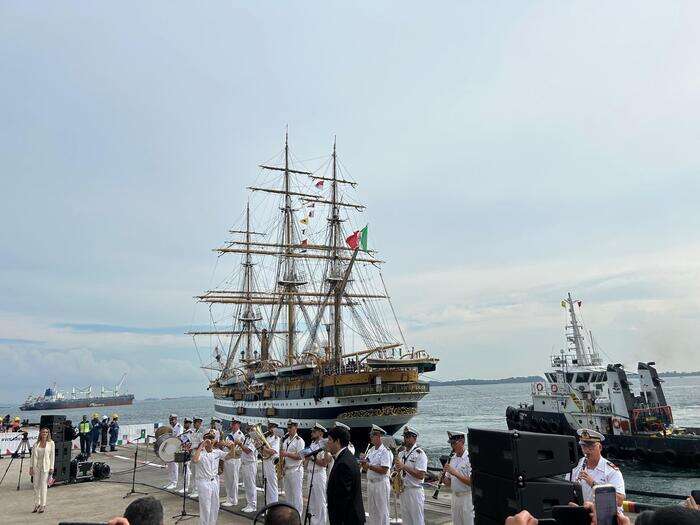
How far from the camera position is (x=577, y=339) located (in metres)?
33.9

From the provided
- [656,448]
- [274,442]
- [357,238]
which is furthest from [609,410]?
[274,442]

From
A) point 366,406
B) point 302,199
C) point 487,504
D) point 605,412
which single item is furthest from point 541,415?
point 302,199

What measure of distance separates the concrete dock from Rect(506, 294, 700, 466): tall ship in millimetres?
18407

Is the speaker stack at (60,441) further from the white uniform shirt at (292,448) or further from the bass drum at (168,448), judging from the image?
the white uniform shirt at (292,448)

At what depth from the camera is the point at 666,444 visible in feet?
79.2

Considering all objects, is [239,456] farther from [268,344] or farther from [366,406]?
[268,344]

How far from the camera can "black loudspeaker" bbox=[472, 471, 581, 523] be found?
3.91 m

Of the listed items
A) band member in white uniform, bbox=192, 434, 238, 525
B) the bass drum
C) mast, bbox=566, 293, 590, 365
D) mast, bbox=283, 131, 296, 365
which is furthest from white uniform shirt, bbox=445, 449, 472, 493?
mast, bbox=283, 131, 296, 365

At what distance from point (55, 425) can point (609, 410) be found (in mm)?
29638

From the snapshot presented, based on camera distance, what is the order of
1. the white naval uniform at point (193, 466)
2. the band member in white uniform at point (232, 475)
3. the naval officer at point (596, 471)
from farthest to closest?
the white naval uniform at point (193, 466)
the band member in white uniform at point (232, 475)
the naval officer at point (596, 471)

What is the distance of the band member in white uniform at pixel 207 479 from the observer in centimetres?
890

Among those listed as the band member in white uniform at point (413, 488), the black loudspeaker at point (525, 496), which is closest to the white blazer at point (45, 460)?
the band member in white uniform at point (413, 488)

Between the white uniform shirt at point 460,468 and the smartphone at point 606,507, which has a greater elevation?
the smartphone at point 606,507

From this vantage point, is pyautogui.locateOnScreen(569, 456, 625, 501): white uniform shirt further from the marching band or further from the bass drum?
the bass drum
